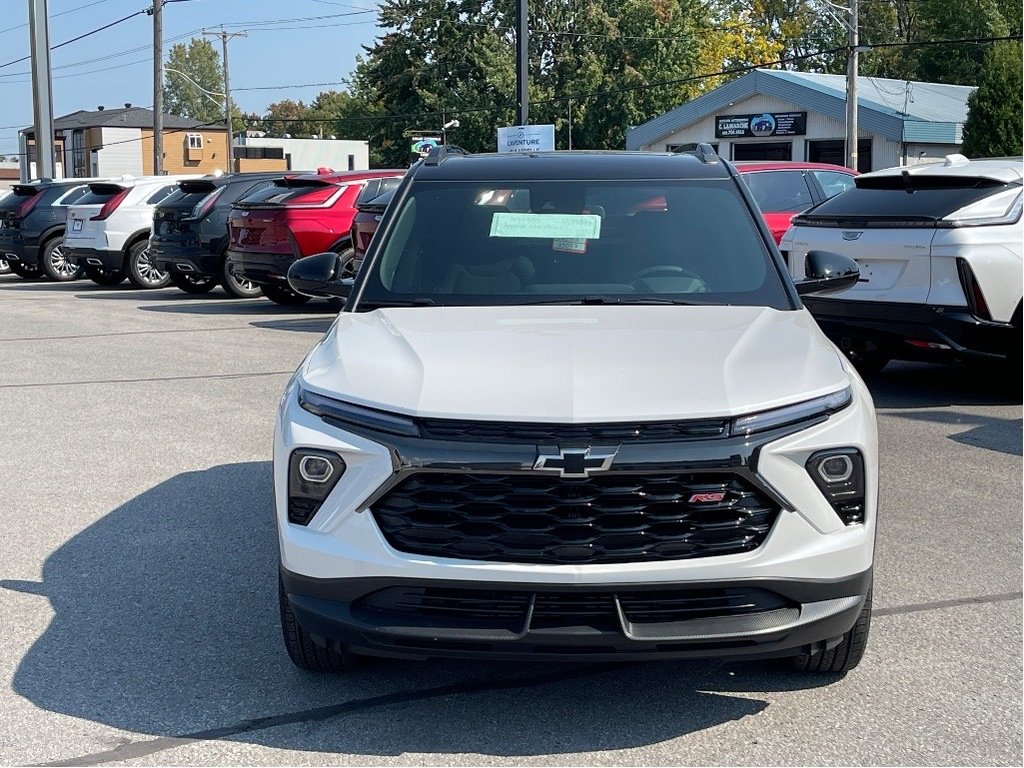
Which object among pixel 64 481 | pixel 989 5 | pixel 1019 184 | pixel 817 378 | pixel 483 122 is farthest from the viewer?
pixel 483 122

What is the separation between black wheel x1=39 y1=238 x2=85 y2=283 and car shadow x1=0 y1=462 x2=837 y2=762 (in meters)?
19.8

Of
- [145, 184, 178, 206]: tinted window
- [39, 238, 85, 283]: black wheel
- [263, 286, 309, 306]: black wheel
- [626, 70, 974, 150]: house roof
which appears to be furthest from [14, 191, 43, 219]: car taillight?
[626, 70, 974, 150]: house roof

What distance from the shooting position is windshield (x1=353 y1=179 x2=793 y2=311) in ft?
16.1

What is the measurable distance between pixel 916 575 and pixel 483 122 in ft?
216

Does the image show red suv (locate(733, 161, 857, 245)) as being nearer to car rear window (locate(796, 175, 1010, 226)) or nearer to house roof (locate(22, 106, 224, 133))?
car rear window (locate(796, 175, 1010, 226))

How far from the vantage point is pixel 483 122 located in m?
69.6

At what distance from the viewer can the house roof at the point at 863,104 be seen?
40.4 metres

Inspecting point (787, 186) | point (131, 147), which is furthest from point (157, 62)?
point (131, 147)

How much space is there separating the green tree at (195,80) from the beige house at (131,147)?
6210 cm

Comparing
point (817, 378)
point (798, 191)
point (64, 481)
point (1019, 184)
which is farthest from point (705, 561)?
point (798, 191)

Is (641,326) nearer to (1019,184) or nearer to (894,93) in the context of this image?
(1019,184)

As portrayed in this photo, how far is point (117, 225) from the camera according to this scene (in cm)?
2069

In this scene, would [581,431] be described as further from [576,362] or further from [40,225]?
[40,225]

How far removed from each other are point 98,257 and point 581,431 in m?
18.8
